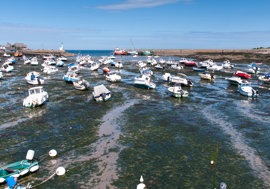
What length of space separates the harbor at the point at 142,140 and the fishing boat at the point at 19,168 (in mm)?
375

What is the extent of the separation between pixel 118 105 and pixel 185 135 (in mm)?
11069

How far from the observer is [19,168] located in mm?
12555

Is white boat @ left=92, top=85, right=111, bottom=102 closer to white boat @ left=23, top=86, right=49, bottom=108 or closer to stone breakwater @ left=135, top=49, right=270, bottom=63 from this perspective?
white boat @ left=23, top=86, right=49, bottom=108

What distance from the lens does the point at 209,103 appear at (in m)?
29.1

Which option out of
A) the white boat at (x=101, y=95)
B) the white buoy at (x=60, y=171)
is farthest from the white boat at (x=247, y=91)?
the white buoy at (x=60, y=171)

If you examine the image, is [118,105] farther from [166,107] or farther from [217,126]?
[217,126]

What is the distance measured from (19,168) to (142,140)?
8.45 metres

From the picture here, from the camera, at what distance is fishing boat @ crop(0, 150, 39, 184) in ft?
38.2

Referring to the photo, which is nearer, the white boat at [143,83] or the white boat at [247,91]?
the white boat at [247,91]

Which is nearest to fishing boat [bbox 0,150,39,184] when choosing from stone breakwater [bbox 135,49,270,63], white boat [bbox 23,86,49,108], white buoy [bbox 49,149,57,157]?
white buoy [bbox 49,149,57,157]

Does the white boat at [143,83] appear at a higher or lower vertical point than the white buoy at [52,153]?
higher

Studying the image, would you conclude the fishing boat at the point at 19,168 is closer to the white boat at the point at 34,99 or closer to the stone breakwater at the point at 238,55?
the white boat at the point at 34,99

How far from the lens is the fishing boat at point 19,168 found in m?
11.6

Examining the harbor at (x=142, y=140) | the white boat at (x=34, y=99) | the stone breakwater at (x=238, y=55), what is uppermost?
the stone breakwater at (x=238, y=55)
